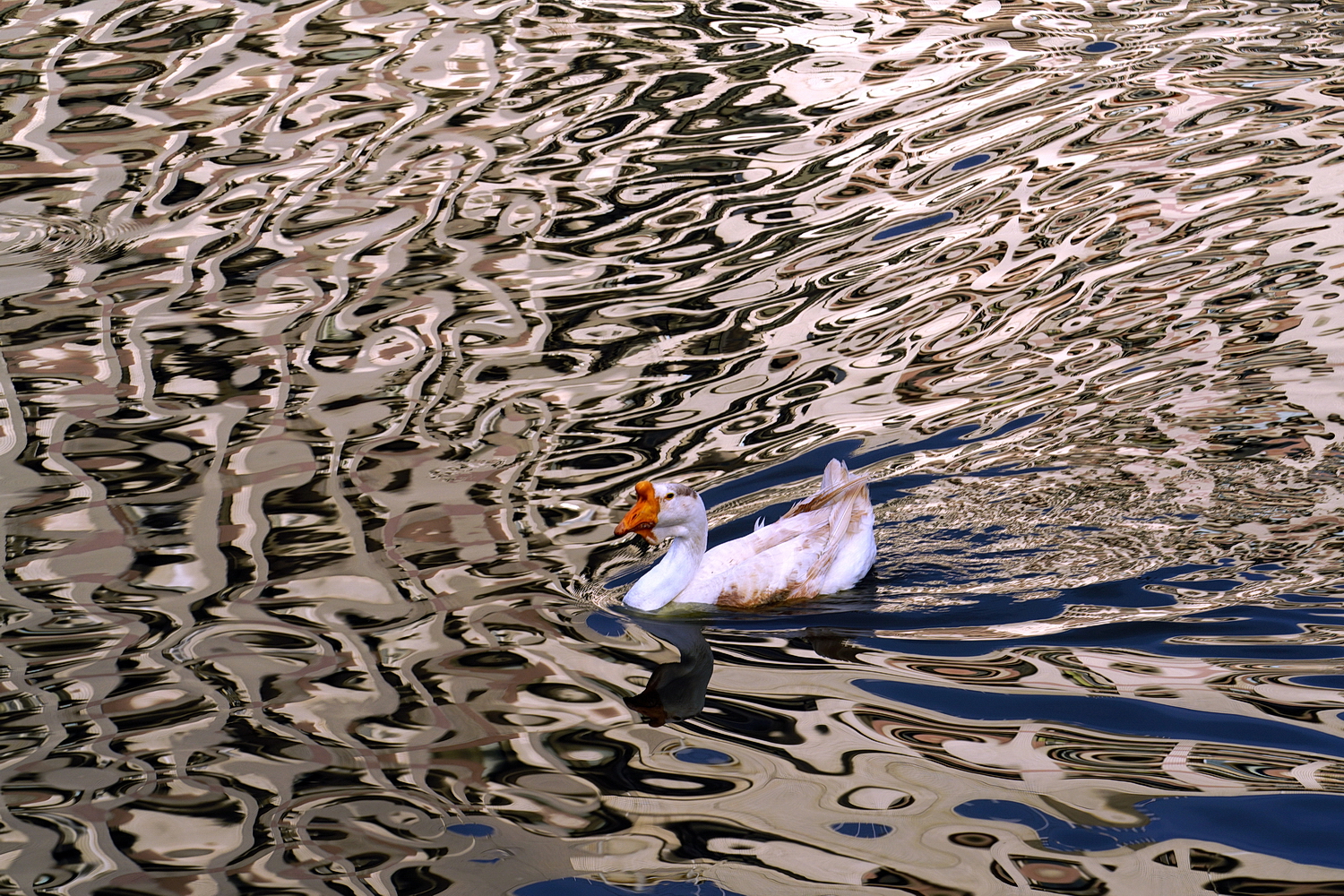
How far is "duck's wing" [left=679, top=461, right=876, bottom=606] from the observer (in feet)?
19.8

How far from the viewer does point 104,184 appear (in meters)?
11.0

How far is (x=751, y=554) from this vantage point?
6.18m

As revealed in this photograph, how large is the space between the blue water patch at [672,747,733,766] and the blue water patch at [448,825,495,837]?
745mm

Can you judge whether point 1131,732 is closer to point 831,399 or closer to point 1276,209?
point 831,399

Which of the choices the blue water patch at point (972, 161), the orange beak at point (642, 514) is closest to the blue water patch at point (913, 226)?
the blue water patch at point (972, 161)

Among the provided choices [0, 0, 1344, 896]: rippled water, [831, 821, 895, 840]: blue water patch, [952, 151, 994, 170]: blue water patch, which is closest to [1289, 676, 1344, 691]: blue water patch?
[0, 0, 1344, 896]: rippled water

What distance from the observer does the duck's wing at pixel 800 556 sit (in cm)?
604

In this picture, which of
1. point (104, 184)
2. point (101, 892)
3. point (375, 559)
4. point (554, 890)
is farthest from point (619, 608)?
point (104, 184)

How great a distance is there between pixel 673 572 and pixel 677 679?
0.72 metres

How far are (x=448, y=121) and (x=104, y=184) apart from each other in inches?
117

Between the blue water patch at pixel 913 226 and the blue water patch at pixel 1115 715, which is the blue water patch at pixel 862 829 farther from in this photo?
the blue water patch at pixel 913 226

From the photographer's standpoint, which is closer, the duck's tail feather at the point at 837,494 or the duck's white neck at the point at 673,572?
the duck's white neck at the point at 673,572

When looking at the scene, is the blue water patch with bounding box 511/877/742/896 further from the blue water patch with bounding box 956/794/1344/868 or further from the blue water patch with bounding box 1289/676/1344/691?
the blue water patch with bounding box 1289/676/1344/691

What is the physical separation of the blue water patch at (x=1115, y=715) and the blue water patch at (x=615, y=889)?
127 cm
